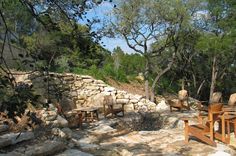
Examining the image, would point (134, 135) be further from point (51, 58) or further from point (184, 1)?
point (184, 1)

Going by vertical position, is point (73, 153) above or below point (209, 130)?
below

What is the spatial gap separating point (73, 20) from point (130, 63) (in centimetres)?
2443

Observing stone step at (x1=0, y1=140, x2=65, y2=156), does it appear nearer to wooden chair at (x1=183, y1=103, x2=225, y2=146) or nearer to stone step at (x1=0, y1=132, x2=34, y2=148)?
stone step at (x1=0, y1=132, x2=34, y2=148)

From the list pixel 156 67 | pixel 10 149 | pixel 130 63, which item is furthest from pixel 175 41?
pixel 10 149

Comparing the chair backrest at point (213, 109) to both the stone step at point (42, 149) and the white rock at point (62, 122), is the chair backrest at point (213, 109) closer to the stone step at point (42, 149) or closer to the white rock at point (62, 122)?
the stone step at point (42, 149)

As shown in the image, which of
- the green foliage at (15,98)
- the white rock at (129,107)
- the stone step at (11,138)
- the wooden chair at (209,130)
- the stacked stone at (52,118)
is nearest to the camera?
the green foliage at (15,98)

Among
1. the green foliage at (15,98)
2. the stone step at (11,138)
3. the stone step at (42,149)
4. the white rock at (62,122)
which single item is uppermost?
the green foliage at (15,98)

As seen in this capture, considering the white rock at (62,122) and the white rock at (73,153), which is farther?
the white rock at (62,122)

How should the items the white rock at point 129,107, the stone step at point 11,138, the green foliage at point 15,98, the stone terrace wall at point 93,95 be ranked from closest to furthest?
the green foliage at point 15,98, the stone step at point 11,138, the stone terrace wall at point 93,95, the white rock at point 129,107

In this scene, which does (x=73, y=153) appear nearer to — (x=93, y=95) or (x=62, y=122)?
(x=62, y=122)

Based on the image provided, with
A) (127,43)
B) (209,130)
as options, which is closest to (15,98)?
(209,130)

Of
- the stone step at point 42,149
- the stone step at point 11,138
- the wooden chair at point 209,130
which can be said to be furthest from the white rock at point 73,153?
the wooden chair at point 209,130

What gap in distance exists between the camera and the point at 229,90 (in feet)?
102

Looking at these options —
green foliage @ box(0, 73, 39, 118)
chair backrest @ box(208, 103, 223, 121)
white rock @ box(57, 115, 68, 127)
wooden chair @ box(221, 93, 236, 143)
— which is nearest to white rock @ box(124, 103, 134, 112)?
white rock @ box(57, 115, 68, 127)
